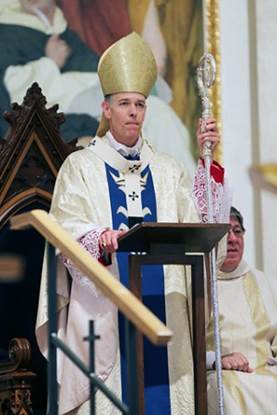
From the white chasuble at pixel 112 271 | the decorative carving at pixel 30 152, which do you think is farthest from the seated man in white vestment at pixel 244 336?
the decorative carving at pixel 30 152

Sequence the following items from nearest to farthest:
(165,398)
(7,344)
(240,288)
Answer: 1. (165,398)
2. (7,344)
3. (240,288)

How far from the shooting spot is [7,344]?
24.9 feet

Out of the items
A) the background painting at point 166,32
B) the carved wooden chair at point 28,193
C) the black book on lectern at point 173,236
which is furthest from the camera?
the background painting at point 166,32

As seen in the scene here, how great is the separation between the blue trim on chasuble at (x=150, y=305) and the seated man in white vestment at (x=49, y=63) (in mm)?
1577

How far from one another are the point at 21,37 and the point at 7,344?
7.06 ft

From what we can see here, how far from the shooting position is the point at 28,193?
774 centimetres

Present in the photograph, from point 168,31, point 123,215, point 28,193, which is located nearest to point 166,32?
point 168,31

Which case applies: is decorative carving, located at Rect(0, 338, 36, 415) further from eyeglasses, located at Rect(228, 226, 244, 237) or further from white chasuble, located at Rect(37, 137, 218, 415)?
eyeglasses, located at Rect(228, 226, 244, 237)

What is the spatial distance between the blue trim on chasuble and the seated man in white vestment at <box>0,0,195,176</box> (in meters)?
1.58

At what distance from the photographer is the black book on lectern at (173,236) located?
624 cm

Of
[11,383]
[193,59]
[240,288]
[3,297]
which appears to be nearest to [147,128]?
[193,59]

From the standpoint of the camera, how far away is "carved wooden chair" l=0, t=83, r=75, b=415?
765 cm

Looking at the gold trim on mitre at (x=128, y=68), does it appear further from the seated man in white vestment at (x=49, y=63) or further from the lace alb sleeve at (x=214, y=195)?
the seated man in white vestment at (x=49, y=63)

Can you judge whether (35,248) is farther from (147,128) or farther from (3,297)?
(147,128)
